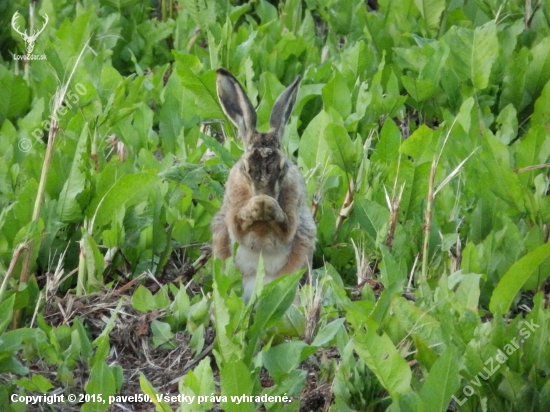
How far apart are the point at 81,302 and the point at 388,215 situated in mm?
1866

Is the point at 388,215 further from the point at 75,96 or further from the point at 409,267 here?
the point at 75,96

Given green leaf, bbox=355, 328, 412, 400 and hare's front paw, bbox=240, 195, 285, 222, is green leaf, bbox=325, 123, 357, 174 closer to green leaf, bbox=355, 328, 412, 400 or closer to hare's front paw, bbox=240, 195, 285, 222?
hare's front paw, bbox=240, 195, 285, 222

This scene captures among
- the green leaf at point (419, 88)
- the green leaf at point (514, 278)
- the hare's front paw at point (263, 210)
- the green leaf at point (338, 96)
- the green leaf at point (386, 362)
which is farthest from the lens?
the green leaf at point (419, 88)

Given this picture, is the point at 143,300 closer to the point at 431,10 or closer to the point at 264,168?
the point at 264,168

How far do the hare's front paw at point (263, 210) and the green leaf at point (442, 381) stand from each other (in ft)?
5.49

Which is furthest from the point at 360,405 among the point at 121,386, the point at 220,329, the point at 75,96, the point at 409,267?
the point at 75,96

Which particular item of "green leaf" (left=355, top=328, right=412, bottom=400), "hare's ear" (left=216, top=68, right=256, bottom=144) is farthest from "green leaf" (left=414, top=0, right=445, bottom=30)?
"green leaf" (left=355, top=328, right=412, bottom=400)

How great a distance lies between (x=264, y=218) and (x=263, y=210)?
8 centimetres

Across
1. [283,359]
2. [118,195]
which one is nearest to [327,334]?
[283,359]

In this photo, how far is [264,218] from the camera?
593 cm

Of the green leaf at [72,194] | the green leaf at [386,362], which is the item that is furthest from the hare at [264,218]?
the green leaf at [386,362]

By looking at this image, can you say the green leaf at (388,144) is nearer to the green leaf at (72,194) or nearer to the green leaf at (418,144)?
the green leaf at (418,144)

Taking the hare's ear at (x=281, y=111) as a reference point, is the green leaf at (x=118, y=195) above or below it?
below

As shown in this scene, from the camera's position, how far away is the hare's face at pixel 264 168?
5.72 meters
